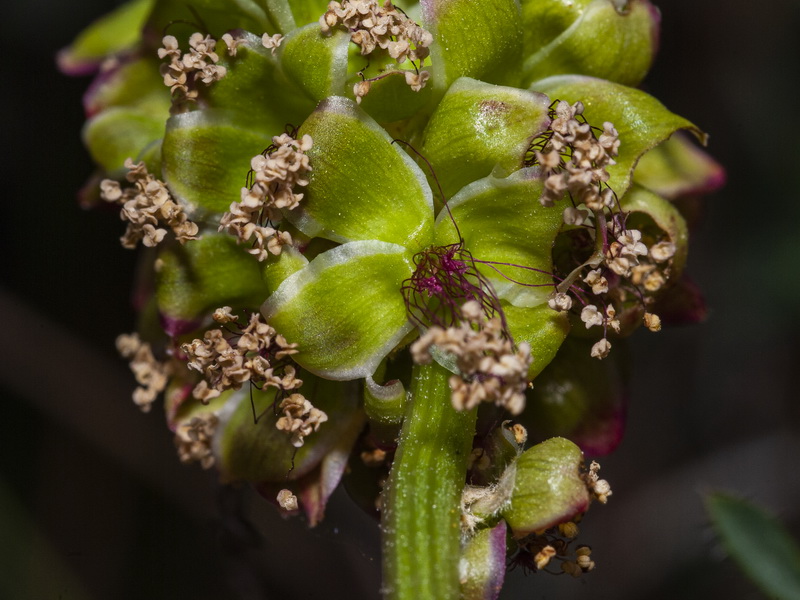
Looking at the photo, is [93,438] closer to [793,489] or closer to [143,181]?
[143,181]

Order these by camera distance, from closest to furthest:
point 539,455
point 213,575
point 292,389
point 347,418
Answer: point 539,455, point 292,389, point 347,418, point 213,575

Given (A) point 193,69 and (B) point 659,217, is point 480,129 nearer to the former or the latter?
(B) point 659,217

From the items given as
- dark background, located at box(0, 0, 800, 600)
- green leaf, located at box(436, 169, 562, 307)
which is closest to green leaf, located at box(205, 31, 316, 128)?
green leaf, located at box(436, 169, 562, 307)

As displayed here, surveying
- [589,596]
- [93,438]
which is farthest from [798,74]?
[93,438]

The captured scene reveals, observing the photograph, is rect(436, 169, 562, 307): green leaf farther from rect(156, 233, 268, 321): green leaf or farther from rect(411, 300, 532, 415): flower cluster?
rect(156, 233, 268, 321): green leaf

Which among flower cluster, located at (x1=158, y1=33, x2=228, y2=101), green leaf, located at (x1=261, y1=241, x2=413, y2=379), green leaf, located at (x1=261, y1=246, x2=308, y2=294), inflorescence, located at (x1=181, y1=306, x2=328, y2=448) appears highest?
flower cluster, located at (x1=158, y1=33, x2=228, y2=101)

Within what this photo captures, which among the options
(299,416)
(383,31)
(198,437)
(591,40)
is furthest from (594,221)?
(198,437)
